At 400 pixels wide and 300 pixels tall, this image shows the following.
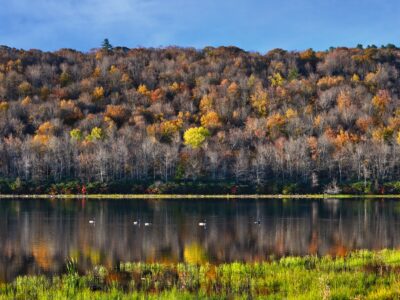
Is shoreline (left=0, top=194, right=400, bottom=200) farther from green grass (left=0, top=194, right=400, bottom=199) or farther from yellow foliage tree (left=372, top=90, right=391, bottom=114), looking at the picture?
yellow foliage tree (left=372, top=90, right=391, bottom=114)

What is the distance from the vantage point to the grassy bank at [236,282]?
1959 cm

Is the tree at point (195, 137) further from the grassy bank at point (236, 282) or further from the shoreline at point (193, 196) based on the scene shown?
the grassy bank at point (236, 282)

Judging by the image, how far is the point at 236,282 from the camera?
2302cm

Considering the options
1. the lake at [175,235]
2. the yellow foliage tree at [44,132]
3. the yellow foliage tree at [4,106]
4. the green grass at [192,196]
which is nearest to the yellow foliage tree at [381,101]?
the green grass at [192,196]

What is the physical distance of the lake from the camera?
35.6 m

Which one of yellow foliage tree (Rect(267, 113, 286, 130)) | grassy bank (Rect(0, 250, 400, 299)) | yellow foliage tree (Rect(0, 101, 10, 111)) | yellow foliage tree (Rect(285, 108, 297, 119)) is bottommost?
grassy bank (Rect(0, 250, 400, 299))

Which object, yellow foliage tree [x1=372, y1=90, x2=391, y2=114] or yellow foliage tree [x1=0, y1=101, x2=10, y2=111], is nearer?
yellow foliage tree [x1=0, y1=101, x2=10, y2=111]

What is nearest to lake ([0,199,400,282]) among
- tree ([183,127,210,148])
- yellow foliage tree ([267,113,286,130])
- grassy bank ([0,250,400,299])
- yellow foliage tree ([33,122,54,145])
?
grassy bank ([0,250,400,299])

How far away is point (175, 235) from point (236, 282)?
25229 millimetres

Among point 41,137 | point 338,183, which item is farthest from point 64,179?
point 338,183

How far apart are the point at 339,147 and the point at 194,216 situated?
90.7m

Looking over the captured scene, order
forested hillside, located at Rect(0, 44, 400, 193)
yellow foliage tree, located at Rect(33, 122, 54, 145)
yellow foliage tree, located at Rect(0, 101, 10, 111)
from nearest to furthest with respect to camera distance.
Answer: forested hillside, located at Rect(0, 44, 400, 193) < yellow foliage tree, located at Rect(33, 122, 54, 145) < yellow foliage tree, located at Rect(0, 101, 10, 111)

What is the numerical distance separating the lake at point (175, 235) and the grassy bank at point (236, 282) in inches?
228

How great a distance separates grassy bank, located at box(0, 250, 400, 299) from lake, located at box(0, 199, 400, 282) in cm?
579
